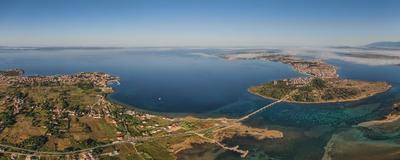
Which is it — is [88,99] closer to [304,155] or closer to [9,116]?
[9,116]

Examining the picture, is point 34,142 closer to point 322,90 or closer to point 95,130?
point 95,130

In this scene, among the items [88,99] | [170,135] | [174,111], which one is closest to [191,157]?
[170,135]

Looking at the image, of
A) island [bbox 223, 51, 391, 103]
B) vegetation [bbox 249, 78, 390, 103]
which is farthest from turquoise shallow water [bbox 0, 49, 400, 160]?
vegetation [bbox 249, 78, 390, 103]

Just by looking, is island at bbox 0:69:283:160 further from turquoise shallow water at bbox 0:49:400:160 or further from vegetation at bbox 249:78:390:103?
vegetation at bbox 249:78:390:103

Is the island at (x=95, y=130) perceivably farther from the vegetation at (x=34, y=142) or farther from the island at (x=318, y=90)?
the island at (x=318, y=90)

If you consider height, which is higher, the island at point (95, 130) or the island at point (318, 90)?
the island at point (318, 90)

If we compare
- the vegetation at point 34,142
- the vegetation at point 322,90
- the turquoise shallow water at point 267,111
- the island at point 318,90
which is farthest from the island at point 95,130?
the vegetation at point 322,90

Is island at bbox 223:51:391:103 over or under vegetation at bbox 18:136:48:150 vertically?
over

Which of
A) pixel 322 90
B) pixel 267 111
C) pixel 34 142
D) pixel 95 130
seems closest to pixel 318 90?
pixel 322 90

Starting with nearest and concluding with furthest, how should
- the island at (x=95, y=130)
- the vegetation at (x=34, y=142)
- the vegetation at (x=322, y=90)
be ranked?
the island at (x=95, y=130), the vegetation at (x=34, y=142), the vegetation at (x=322, y=90)
